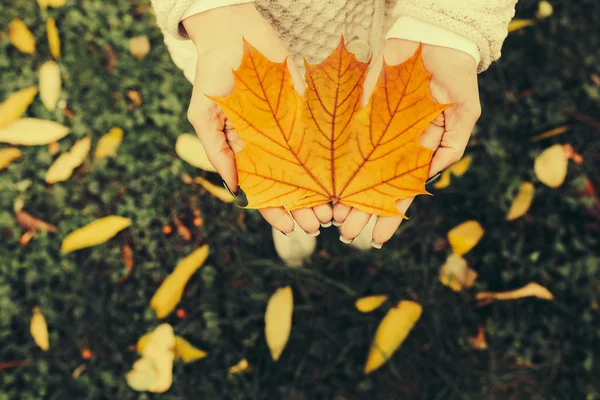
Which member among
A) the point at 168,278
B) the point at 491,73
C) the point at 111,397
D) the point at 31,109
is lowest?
the point at 111,397

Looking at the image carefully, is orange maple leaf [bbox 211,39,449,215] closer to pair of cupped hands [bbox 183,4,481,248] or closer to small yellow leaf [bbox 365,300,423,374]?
pair of cupped hands [bbox 183,4,481,248]

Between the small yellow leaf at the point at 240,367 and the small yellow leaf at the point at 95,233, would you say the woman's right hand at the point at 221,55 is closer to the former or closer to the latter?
the small yellow leaf at the point at 240,367

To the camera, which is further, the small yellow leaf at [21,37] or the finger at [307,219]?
the small yellow leaf at [21,37]

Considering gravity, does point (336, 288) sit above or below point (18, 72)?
below

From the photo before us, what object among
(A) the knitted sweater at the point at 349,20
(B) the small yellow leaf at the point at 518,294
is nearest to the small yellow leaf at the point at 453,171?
(B) the small yellow leaf at the point at 518,294

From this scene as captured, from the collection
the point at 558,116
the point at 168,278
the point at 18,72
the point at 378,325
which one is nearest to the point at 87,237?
the point at 168,278

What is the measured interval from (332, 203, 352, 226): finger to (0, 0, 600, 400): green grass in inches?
24.0

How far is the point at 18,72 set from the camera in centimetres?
195

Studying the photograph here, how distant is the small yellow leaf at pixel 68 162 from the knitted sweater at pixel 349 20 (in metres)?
0.87

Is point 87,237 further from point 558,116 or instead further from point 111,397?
point 558,116

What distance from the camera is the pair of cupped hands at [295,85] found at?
38.9 inches

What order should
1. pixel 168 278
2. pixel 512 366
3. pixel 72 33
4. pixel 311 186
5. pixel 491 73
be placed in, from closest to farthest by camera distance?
pixel 311 186, pixel 512 366, pixel 168 278, pixel 491 73, pixel 72 33

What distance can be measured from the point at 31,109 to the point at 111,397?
1.16 meters

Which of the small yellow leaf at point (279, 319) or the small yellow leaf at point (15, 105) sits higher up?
the small yellow leaf at point (15, 105)
